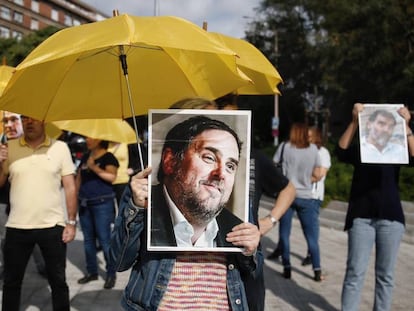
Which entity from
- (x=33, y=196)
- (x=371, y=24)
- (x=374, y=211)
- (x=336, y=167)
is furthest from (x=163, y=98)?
(x=371, y=24)

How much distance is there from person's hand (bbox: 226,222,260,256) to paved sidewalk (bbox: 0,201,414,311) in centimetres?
316

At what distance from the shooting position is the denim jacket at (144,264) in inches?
88.7

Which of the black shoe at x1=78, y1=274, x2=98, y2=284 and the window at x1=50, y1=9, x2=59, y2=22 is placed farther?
the window at x1=50, y1=9, x2=59, y2=22

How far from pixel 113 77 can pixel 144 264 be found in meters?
1.08

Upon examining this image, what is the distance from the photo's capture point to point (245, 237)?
2.17 meters

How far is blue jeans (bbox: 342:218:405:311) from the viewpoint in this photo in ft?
13.1

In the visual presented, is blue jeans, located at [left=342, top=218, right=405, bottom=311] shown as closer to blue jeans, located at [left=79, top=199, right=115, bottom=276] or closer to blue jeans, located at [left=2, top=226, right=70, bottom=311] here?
blue jeans, located at [left=2, top=226, right=70, bottom=311]

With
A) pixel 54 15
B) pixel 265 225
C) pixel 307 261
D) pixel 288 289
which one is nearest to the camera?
pixel 265 225

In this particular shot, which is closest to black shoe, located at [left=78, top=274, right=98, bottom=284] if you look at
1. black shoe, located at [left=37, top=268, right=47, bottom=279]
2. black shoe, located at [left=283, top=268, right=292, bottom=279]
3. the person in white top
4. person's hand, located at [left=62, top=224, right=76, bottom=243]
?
black shoe, located at [left=37, top=268, right=47, bottom=279]

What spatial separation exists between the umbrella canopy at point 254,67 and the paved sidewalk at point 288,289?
2624mm

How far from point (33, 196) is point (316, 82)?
2713 centimetres

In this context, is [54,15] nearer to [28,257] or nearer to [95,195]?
[95,195]

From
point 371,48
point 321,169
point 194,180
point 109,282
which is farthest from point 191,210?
point 371,48

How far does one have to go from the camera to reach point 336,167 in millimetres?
12008
